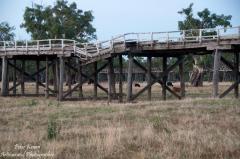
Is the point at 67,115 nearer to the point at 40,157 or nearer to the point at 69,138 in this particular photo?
the point at 69,138

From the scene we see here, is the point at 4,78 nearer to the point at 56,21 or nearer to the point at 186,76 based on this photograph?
the point at 56,21

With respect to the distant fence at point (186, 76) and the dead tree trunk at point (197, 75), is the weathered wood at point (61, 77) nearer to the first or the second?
the dead tree trunk at point (197, 75)

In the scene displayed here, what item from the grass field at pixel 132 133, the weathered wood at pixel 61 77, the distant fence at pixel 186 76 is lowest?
the grass field at pixel 132 133

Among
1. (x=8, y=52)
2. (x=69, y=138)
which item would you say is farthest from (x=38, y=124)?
(x=8, y=52)

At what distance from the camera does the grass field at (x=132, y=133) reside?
11172 millimetres

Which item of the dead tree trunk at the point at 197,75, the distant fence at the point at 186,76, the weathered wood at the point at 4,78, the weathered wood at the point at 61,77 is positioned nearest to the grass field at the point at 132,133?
the weathered wood at the point at 61,77

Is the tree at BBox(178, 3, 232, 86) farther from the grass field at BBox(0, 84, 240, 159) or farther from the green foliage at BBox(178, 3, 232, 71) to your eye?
the grass field at BBox(0, 84, 240, 159)

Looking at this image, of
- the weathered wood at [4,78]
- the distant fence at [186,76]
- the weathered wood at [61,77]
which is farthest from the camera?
the distant fence at [186,76]

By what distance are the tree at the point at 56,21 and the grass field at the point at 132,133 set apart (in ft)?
151

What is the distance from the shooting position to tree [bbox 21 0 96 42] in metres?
65.8

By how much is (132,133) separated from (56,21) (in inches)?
2162

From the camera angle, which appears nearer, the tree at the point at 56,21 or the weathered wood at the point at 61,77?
the weathered wood at the point at 61,77

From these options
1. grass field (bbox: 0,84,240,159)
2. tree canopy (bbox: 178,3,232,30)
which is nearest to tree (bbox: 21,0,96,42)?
tree canopy (bbox: 178,3,232,30)

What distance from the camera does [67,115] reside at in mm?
20125
